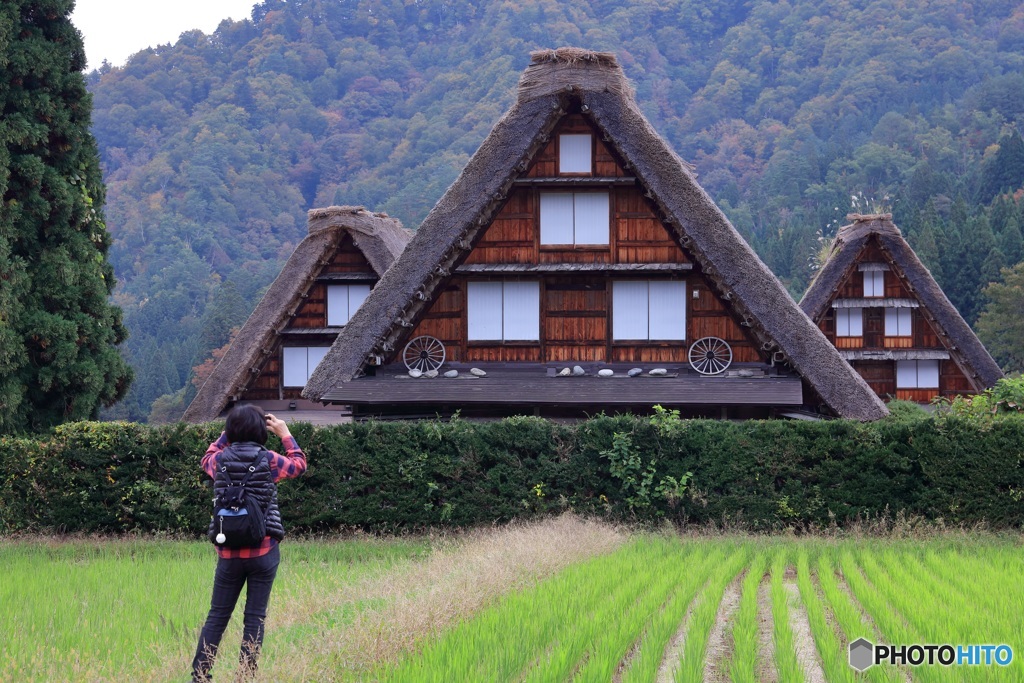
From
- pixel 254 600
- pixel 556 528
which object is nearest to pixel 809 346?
pixel 556 528

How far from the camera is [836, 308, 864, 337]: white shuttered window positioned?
3562cm

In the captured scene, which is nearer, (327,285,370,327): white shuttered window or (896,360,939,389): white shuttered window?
(327,285,370,327): white shuttered window

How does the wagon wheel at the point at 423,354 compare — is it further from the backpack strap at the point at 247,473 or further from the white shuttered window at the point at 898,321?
the white shuttered window at the point at 898,321

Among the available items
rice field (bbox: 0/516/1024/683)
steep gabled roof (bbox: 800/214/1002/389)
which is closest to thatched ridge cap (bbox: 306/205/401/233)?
rice field (bbox: 0/516/1024/683)

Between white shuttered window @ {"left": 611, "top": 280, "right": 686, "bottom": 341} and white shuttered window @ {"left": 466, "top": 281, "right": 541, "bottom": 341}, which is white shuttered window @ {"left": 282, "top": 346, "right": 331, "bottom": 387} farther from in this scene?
white shuttered window @ {"left": 611, "top": 280, "right": 686, "bottom": 341}

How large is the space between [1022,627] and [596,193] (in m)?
13.2

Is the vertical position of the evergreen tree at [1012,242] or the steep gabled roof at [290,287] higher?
the evergreen tree at [1012,242]

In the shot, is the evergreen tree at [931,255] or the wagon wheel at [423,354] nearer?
the wagon wheel at [423,354]

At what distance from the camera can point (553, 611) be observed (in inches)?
347

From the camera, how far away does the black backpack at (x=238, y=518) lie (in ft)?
23.9

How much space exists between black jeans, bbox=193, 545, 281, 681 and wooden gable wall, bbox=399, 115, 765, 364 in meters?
12.6

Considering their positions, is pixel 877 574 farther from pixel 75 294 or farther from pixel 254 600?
pixel 75 294

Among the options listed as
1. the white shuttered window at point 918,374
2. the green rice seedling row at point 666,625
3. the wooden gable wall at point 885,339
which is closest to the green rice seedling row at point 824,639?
the green rice seedling row at point 666,625

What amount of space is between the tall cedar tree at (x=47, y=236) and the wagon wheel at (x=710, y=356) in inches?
406
